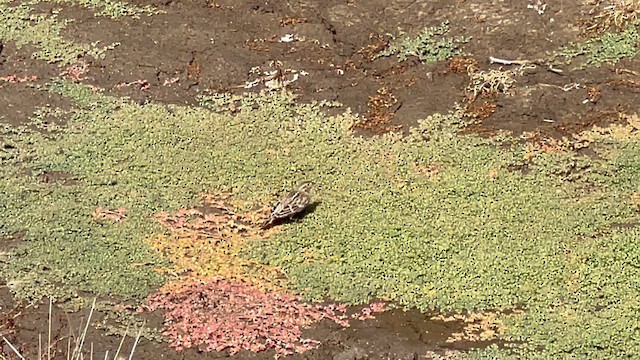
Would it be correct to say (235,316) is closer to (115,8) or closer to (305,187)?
(305,187)

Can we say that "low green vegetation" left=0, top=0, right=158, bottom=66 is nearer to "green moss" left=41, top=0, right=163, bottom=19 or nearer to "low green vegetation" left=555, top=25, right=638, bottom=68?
"green moss" left=41, top=0, right=163, bottom=19

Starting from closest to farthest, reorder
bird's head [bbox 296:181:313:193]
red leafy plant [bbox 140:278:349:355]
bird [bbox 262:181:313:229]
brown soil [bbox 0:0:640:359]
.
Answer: red leafy plant [bbox 140:278:349:355] < bird [bbox 262:181:313:229] < bird's head [bbox 296:181:313:193] < brown soil [bbox 0:0:640:359]

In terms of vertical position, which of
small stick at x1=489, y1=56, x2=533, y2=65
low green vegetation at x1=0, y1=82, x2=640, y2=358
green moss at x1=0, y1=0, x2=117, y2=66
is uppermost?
green moss at x1=0, y1=0, x2=117, y2=66

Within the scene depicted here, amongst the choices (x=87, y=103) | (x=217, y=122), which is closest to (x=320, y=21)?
(x=217, y=122)

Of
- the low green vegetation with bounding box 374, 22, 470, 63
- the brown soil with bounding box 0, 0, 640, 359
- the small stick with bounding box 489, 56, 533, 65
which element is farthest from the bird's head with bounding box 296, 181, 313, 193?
the small stick with bounding box 489, 56, 533, 65

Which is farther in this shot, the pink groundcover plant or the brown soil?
the brown soil

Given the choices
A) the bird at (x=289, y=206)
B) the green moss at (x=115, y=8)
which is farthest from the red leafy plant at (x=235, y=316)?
the green moss at (x=115, y=8)
